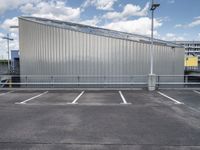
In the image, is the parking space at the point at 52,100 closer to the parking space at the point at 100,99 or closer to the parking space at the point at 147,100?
the parking space at the point at 100,99

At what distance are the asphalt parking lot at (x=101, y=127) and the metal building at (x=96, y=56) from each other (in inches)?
257

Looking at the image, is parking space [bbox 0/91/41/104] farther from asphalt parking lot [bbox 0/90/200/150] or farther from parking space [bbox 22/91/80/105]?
asphalt parking lot [bbox 0/90/200/150]

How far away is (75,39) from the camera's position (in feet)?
48.3

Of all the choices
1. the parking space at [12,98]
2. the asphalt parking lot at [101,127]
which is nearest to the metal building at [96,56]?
the parking space at [12,98]

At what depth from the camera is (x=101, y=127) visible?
5379mm

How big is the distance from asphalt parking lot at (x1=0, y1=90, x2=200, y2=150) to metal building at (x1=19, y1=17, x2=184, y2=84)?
6516 mm

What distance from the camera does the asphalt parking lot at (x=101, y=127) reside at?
4.23 metres

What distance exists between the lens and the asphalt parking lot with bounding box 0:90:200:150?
13.9ft

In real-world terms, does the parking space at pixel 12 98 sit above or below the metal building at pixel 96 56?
below

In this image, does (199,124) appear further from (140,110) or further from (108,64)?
(108,64)

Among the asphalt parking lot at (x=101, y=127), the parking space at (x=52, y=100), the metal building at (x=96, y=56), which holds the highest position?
the metal building at (x=96, y=56)

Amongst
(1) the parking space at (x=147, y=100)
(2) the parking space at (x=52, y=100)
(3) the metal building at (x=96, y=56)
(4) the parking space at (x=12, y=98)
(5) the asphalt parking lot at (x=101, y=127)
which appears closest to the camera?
(5) the asphalt parking lot at (x=101, y=127)

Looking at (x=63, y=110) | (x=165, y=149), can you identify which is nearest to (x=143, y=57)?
(x=63, y=110)

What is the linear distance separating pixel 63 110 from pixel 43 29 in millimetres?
10064
